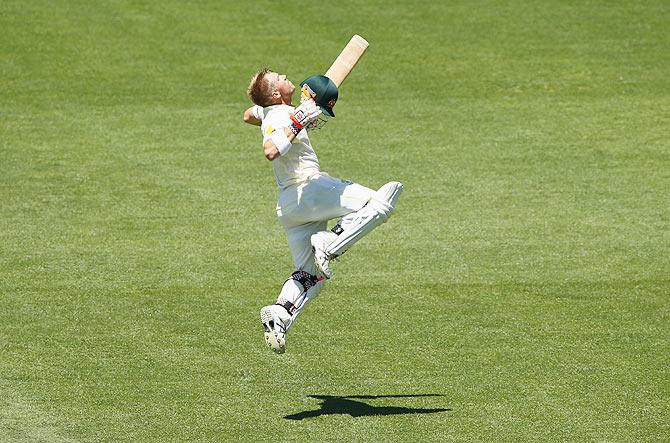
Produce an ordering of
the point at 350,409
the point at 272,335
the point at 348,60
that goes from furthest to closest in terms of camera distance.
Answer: the point at 348,60 < the point at 350,409 < the point at 272,335

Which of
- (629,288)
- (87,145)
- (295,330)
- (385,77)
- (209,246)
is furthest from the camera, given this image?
(385,77)

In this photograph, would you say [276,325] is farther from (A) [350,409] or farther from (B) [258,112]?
(B) [258,112]

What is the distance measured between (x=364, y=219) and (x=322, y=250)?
406 millimetres

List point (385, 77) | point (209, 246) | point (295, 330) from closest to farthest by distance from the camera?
point (295, 330) → point (209, 246) → point (385, 77)

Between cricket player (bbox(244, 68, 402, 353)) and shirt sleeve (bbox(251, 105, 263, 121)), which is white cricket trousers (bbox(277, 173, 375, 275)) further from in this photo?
shirt sleeve (bbox(251, 105, 263, 121))

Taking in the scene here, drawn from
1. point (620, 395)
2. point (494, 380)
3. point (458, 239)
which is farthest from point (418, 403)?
point (458, 239)

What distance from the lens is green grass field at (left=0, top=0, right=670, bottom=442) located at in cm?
1026

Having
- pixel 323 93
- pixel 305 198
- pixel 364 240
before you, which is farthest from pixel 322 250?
pixel 364 240

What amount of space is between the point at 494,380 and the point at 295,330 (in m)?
2.12

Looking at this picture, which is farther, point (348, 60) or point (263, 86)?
point (348, 60)

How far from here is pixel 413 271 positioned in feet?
44.9

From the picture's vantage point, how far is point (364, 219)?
9.98 m

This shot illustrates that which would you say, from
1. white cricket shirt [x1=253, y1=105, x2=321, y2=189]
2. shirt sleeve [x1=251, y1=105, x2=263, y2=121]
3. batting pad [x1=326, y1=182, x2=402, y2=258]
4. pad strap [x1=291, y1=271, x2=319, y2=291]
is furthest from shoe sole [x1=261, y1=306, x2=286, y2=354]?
shirt sleeve [x1=251, y1=105, x2=263, y2=121]

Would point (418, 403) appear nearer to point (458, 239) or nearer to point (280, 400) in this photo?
point (280, 400)
